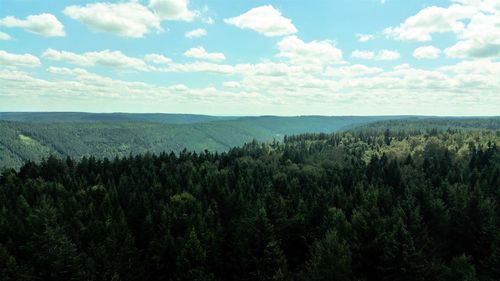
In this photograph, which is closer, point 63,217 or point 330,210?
point 330,210

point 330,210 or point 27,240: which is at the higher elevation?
point 330,210

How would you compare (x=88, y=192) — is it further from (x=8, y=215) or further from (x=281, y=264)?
(x=281, y=264)

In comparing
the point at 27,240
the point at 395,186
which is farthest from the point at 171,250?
the point at 395,186

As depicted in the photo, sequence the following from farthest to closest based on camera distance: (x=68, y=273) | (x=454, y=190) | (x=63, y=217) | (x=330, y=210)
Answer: (x=454, y=190), (x=63, y=217), (x=330, y=210), (x=68, y=273)

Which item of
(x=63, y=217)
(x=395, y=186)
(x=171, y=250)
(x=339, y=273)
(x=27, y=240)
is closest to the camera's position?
(x=339, y=273)

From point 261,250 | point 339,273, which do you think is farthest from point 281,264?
point 339,273

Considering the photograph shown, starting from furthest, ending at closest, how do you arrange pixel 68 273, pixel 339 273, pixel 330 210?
pixel 330 210
pixel 68 273
pixel 339 273

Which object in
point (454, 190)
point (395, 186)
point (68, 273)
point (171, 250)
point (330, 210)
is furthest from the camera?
point (395, 186)

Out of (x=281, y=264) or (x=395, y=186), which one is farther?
(x=395, y=186)

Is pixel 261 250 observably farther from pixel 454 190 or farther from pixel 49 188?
pixel 49 188
